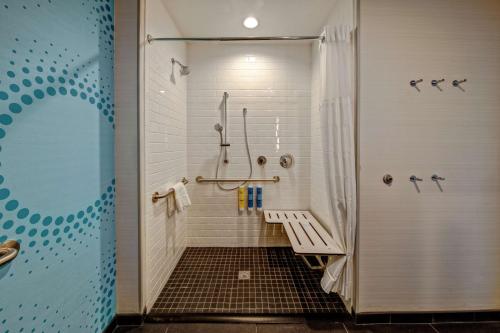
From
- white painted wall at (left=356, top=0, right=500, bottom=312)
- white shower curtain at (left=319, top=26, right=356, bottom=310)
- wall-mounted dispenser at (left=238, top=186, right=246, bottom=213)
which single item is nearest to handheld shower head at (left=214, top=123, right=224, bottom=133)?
wall-mounted dispenser at (left=238, top=186, right=246, bottom=213)

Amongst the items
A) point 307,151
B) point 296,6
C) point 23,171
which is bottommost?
point 23,171

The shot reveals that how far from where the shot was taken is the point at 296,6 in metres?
1.93

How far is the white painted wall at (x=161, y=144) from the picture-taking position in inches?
64.1

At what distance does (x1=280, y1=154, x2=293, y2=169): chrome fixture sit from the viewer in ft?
8.55

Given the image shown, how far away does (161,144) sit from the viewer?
6.16 feet

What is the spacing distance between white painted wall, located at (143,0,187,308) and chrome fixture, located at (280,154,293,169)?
1.17 m

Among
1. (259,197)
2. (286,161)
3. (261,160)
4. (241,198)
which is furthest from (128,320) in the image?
(286,161)

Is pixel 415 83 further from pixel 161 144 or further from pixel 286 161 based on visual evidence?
pixel 161 144

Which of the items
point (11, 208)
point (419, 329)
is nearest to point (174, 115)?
point (11, 208)

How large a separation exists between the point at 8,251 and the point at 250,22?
2396mm

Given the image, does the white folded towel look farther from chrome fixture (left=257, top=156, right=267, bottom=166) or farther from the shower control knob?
the shower control knob

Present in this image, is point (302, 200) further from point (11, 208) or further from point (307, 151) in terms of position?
point (11, 208)

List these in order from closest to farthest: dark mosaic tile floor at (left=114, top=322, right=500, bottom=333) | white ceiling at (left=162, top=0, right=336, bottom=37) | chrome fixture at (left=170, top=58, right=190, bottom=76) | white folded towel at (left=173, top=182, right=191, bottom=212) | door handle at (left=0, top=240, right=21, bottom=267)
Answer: door handle at (left=0, top=240, right=21, bottom=267)
dark mosaic tile floor at (left=114, top=322, right=500, bottom=333)
white ceiling at (left=162, top=0, right=336, bottom=37)
white folded towel at (left=173, top=182, right=191, bottom=212)
chrome fixture at (left=170, top=58, right=190, bottom=76)

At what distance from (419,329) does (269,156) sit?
75.8 inches
